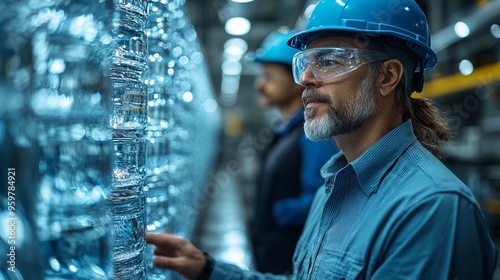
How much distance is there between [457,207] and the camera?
936 mm

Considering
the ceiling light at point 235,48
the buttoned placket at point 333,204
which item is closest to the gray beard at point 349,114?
the buttoned placket at point 333,204

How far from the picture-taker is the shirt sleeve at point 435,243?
0.92 metres

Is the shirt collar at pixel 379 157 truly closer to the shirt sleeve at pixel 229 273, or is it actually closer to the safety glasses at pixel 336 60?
the safety glasses at pixel 336 60

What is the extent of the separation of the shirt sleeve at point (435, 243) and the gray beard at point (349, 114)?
32 cm

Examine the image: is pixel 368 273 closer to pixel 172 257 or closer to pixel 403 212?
pixel 403 212

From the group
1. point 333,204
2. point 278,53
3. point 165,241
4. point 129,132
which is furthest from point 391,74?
point 278,53

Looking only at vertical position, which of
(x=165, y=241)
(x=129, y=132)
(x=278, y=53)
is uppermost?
(x=278, y=53)

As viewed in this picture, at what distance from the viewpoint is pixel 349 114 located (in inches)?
46.7

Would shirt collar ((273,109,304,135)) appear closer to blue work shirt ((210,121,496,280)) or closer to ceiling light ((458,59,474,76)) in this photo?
blue work shirt ((210,121,496,280))

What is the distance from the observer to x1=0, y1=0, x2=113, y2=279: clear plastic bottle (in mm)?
727

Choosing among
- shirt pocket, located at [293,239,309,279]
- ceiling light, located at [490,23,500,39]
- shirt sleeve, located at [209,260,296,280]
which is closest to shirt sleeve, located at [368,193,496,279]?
shirt pocket, located at [293,239,309,279]

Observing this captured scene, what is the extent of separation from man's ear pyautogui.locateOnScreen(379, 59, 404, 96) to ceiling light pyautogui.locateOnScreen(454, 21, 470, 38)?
11.4 feet

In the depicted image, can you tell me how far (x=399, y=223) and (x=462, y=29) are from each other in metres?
4.04

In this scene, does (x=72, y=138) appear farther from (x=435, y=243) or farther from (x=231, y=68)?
(x=231, y=68)
